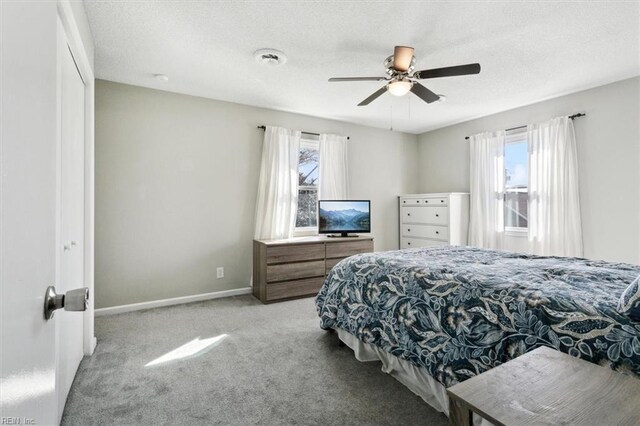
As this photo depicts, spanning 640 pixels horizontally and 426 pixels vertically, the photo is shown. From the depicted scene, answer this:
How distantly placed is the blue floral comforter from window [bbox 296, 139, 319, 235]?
2.14m

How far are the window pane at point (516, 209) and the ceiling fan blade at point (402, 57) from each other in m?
2.83

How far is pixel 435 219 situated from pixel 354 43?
3025mm

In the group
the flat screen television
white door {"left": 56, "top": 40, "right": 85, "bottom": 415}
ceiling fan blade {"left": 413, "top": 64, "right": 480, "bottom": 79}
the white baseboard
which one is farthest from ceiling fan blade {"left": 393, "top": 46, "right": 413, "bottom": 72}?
the white baseboard

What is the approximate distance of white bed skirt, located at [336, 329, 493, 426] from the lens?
66.8 inches

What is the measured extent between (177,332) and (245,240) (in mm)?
1506

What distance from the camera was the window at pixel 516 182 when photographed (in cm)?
418

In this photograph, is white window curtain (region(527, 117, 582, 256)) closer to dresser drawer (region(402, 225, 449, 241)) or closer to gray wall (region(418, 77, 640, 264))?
gray wall (region(418, 77, 640, 264))

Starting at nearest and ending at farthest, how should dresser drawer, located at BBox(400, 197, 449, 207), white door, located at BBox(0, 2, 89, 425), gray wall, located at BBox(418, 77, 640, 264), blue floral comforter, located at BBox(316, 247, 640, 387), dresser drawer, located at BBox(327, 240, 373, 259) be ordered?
white door, located at BBox(0, 2, 89, 425) → blue floral comforter, located at BBox(316, 247, 640, 387) → gray wall, located at BBox(418, 77, 640, 264) → dresser drawer, located at BBox(327, 240, 373, 259) → dresser drawer, located at BBox(400, 197, 449, 207)

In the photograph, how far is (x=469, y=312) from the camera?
5.22 ft

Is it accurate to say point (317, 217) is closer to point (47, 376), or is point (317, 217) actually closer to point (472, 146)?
point (472, 146)

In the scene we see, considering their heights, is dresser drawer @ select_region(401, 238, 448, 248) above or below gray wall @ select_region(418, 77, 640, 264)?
below

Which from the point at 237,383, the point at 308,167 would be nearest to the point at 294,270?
the point at 308,167

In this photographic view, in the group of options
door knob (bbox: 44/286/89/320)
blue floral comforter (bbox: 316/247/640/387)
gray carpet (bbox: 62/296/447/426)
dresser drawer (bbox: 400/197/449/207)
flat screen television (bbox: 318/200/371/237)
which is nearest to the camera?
door knob (bbox: 44/286/89/320)

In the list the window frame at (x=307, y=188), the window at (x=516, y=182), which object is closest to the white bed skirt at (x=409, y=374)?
the window frame at (x=307, y=188)
